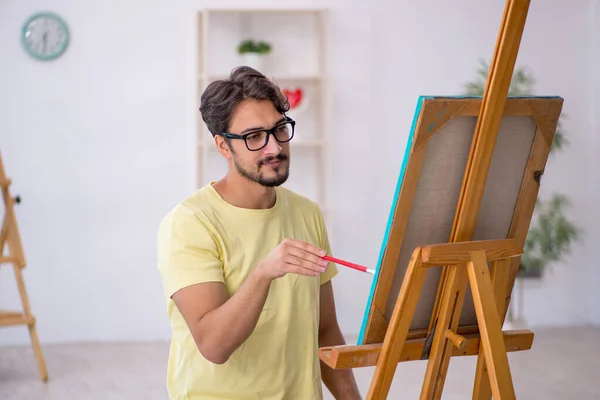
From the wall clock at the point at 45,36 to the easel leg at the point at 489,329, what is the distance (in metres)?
4.06

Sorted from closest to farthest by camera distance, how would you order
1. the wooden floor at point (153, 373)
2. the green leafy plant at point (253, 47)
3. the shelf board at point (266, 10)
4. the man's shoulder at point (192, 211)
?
the man's shoulder at point (192, 211) → the wooden floor at point (153, 373) → the shelf board at point (266, 10) → the green leafy plant at point (253, 47)

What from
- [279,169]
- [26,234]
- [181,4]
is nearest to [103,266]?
[26,234]

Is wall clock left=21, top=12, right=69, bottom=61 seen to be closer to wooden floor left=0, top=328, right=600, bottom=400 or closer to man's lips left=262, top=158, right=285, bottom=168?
wooden floor left=0, top=328, right=600, bottom=400

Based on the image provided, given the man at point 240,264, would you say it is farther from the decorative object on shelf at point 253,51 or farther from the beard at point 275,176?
the decorative object on shelf at point 253,51

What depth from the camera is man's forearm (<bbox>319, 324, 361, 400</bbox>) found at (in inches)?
74.2

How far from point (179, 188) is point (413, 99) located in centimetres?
163

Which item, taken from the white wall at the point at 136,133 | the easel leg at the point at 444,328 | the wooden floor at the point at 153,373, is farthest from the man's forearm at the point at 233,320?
the white wall at the point at 136,133

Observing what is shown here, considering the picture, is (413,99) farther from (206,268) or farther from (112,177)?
(206,268)

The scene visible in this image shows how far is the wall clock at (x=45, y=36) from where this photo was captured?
5012mm

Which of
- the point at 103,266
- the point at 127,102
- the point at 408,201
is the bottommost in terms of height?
the point at 103,266

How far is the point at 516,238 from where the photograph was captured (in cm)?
178

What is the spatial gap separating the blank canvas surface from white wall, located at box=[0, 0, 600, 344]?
11.5 feet

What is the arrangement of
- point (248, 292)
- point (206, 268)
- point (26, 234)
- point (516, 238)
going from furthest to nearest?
point (26, 234), point (516, 238), point (206, 268), point (248, 292)

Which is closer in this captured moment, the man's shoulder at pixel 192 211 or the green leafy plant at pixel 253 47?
the man's shoulder at pixel 192 211
